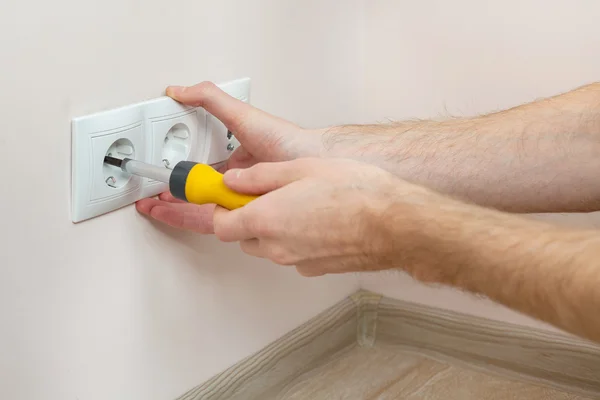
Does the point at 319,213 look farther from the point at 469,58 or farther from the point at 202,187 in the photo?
the point at 469,58

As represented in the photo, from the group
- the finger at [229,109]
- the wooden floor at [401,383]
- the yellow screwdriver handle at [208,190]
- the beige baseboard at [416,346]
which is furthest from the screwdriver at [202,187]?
the wooden floor at [401,383]

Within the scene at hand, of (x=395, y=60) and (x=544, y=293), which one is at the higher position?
(x=395, y=60)

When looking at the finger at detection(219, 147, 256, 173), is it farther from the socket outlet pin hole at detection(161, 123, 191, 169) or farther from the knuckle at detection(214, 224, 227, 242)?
the knuckle at detection(214, 224, 227, 242)

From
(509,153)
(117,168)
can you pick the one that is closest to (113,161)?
(117,168)

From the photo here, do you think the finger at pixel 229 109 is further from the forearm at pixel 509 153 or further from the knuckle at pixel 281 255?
the knuckle at pixel 281 255

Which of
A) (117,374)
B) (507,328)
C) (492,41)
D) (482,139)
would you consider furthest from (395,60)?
(117,374)

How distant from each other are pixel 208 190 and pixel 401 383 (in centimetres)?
50

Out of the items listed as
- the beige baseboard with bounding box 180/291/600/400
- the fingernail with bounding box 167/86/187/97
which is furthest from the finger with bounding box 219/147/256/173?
the beige baseboard with bounding box 180/291/600/400

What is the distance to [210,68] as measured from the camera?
2.54 feet

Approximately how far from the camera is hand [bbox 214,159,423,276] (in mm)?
604

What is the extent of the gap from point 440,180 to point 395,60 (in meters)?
0.30

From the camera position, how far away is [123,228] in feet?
2.35

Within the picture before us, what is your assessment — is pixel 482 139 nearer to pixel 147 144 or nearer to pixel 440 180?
pixel 440 180

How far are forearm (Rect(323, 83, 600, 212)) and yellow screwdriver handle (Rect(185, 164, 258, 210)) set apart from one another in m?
0.18
